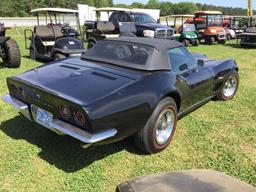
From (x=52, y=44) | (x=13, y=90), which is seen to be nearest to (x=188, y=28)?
(x=52, y=44)

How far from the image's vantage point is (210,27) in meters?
18.2

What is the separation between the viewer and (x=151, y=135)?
3.82 metres

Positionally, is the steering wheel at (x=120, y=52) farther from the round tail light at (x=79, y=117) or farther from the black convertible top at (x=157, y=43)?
the round tail light at (x=79, y=117)

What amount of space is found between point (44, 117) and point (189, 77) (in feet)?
7.29

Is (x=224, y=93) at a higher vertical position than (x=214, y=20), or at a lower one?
lower

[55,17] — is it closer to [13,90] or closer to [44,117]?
[13,90]

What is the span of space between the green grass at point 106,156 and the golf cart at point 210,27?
13.3m

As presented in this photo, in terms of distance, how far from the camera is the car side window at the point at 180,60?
459cm

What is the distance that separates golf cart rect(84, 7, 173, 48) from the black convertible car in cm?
895

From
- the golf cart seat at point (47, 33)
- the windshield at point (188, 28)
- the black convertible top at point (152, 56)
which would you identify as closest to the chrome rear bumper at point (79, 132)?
the black convertible top at point (152, 56)

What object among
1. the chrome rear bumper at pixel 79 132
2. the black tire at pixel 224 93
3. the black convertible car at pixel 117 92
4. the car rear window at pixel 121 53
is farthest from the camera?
the black tire at pixel 224 93

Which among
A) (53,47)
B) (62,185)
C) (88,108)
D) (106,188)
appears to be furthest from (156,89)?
(53,47)

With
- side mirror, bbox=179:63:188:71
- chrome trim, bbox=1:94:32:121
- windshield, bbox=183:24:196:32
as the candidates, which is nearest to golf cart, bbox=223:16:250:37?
windshield, bbox=183:24:196:32

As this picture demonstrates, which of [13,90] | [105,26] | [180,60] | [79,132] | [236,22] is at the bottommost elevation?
[79,132]
